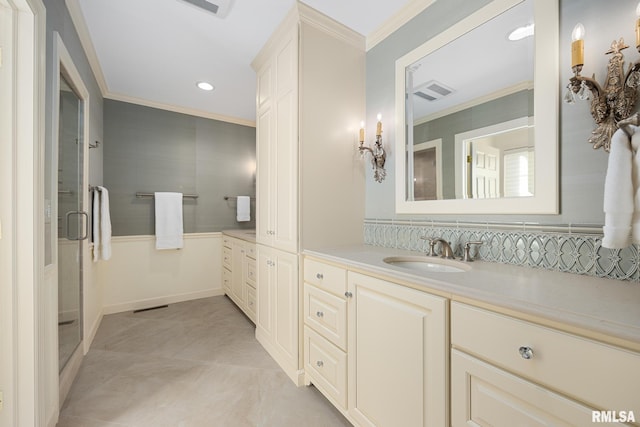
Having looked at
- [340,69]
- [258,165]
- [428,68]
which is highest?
[340,69]

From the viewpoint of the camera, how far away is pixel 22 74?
1202mm

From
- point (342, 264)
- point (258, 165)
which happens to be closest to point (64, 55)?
point (258, 165)

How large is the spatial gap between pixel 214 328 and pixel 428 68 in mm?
2846

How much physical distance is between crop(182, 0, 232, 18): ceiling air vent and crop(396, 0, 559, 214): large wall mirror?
46.7 inches

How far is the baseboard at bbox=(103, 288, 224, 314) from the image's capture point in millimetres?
3012

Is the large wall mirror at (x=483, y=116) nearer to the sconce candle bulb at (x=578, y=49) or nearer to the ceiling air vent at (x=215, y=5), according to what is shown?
the sconce candle bulb at (x=578, y=49)

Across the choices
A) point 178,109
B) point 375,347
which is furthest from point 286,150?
point 178,109

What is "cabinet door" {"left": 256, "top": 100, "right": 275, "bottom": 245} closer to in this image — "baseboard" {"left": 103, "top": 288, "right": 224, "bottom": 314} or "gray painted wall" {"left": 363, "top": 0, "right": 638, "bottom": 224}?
"gray painted wall" {"left": 363, "top": 0, "right": 638, "bottom": 224}

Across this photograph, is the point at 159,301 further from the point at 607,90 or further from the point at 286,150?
the point at 607,90

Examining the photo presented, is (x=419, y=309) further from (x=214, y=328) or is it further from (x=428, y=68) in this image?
(x=214, y=328)

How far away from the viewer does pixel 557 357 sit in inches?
26.7

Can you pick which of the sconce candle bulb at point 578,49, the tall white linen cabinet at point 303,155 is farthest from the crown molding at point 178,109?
the sconce candle bulb at point 578,49

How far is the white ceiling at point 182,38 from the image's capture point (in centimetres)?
176

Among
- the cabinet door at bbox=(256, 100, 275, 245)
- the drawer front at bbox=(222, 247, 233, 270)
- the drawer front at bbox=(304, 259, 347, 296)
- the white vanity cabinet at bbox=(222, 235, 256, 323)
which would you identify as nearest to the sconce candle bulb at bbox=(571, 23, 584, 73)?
the drawer front at bbox=(304, 259, 347, 296)
